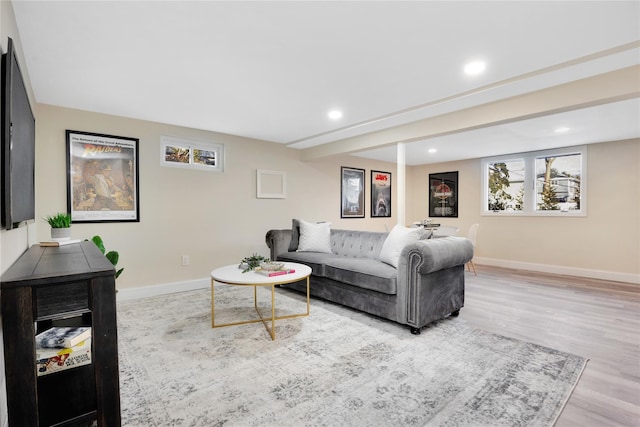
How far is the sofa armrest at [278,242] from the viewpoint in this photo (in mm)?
4426

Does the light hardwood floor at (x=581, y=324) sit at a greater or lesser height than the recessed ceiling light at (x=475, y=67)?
lesser

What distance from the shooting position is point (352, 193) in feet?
21.7

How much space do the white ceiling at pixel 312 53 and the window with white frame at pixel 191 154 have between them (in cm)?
52

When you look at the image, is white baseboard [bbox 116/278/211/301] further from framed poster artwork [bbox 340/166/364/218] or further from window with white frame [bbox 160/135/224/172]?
framed poster artwork [bbox 340/166/364/218]

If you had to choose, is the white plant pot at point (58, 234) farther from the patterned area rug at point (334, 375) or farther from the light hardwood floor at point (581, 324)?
the light hardwood floor at point (581, 324)

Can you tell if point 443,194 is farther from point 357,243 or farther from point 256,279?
point 256,279

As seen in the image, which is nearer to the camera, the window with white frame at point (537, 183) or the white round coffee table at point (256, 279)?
the white round coffee table at point (256, 279)

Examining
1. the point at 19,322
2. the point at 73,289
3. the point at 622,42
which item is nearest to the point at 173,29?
the point at 73,289

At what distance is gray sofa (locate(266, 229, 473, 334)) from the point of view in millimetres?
2721

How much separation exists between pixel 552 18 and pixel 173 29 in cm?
234

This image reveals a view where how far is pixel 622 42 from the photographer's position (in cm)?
210

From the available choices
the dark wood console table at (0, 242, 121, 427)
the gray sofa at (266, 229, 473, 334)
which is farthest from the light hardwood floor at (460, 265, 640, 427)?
the dark wood console table at (0, 242, 121, 427)

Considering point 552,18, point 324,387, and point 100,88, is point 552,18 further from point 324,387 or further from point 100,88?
point 100,88

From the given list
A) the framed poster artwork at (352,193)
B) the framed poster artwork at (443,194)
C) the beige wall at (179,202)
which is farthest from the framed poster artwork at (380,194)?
the beige wall at (179,202)
